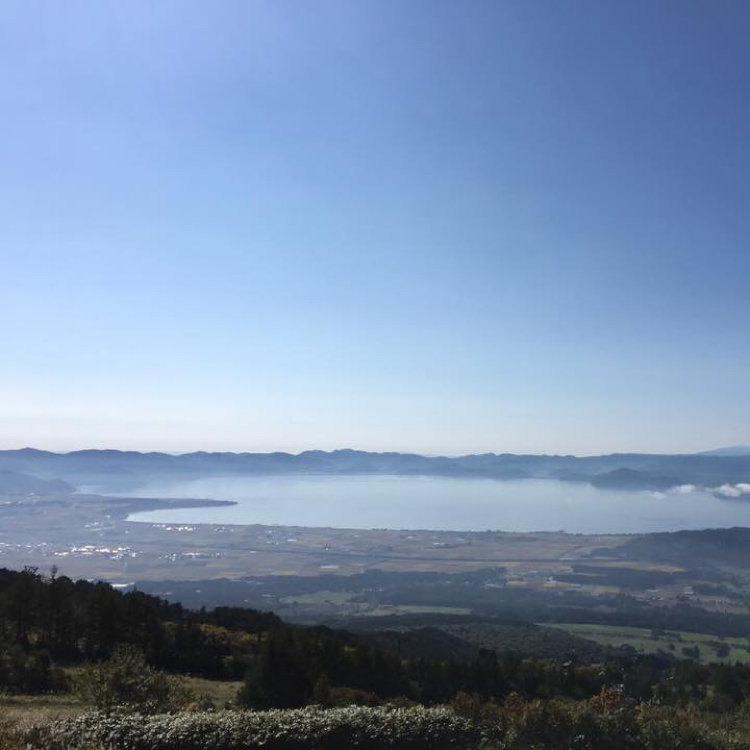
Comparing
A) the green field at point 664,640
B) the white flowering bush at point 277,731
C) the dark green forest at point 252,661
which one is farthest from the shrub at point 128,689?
the green field at point 664,640

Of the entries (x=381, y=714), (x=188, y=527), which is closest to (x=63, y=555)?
(x=188, y=527)

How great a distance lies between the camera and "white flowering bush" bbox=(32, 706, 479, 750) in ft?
38.3

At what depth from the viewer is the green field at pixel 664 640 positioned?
62878 mm

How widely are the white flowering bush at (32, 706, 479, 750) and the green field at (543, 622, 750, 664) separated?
5672cm

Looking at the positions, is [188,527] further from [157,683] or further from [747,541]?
[157,683]

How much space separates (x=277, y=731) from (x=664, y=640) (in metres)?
69.7

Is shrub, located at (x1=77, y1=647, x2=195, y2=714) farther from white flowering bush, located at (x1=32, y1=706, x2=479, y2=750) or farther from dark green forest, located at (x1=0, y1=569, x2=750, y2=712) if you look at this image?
dark green forest, located at (x1=0, y1=569, x2=750, y2=712)

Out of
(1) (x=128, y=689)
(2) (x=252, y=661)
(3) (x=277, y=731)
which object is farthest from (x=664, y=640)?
(3) (x=277, y=731)

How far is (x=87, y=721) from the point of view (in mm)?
12266

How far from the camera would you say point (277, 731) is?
12156 mm

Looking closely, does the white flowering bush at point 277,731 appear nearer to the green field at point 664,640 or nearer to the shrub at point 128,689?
the shrub at point 128,689

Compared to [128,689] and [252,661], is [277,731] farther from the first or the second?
[252,661]

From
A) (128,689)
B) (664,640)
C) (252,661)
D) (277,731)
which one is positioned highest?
(277,731)

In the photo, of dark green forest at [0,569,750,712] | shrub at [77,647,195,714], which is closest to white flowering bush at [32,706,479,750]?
shrub at [77,647,195,714]
